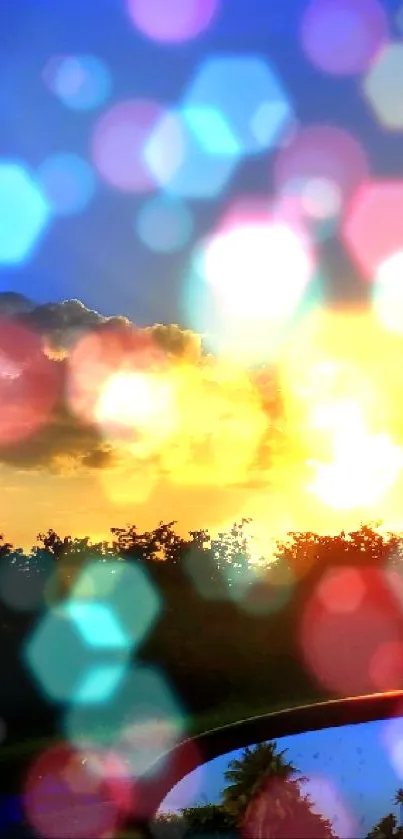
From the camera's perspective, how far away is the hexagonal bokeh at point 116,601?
14.6 meters

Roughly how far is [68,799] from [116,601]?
419 inches

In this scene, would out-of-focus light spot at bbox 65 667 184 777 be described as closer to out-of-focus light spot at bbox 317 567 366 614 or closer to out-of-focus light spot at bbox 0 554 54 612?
out-of-focus light spot at bbox 0 554 54 612

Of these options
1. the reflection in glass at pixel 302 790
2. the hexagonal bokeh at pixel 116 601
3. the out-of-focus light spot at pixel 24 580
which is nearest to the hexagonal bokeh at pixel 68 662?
the hexagonal bokeh at pixel 116 601

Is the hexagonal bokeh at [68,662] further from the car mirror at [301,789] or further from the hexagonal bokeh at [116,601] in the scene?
the car mirror at [301,789]

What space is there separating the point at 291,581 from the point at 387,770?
15022 millimetres

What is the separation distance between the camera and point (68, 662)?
45.1ft

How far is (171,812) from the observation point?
316 centimetres

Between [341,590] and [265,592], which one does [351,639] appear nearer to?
[265,592]

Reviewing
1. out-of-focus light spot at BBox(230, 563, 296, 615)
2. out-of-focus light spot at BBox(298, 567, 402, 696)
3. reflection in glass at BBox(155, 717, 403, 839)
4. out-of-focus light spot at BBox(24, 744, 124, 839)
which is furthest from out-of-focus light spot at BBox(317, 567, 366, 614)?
reflection in glass at BBox(155, 717, 403, 839)

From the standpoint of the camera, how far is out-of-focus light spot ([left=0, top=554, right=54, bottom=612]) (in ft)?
48.3

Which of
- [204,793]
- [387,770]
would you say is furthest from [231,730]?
[387,770]

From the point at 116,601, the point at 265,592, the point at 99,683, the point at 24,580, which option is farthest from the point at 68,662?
the point at 265,592

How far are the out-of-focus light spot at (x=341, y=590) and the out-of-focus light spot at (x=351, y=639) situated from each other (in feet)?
0.10

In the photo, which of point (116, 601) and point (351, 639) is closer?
point (351, 639)
